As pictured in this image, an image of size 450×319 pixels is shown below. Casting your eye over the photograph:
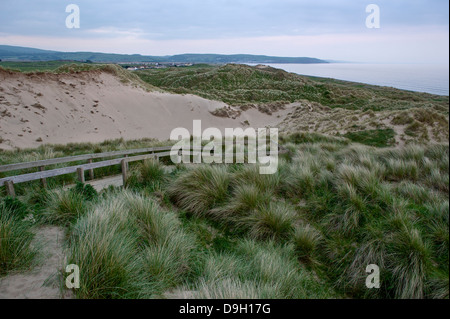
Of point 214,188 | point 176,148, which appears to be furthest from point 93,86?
point 214,188

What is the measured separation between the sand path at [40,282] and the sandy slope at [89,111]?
1759 cm

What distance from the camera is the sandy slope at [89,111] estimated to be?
20844mm

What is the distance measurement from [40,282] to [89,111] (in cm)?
2636

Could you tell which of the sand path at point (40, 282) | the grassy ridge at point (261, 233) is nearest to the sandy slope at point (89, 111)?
the grassy ridge at point (261, 233)

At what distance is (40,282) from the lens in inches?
116

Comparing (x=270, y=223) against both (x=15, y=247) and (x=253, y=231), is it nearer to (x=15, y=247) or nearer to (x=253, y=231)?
(x=253, y=231)

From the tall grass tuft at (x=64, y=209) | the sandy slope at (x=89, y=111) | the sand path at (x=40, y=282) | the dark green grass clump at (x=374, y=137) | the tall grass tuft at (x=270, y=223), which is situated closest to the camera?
the sand path at (x=40, y=282)

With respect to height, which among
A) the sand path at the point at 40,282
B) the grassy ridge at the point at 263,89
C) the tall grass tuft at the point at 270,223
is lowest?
the tall grass tuft at the point at 270,223

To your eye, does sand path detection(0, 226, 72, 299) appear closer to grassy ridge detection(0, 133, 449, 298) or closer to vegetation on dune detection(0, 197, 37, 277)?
vegetation on dune detection(0, 197, 37, 277)

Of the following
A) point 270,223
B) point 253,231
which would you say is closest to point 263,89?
point 270,223

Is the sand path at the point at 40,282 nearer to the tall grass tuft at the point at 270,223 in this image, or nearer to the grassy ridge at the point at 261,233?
the grassy ridge at the point at 261,233

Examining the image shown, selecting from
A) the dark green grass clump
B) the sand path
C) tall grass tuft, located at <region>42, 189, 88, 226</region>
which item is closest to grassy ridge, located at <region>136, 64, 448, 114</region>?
the dark green grass clump

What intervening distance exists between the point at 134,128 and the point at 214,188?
74.4 feet
